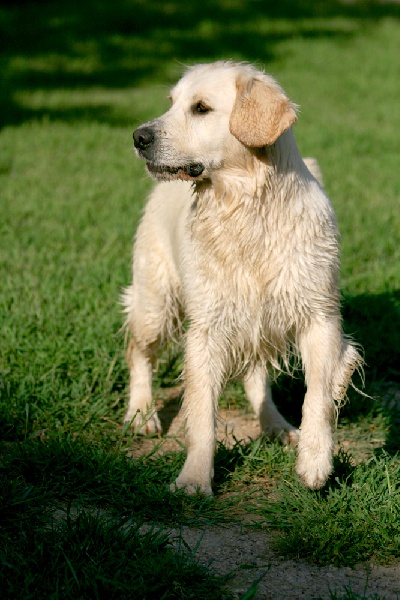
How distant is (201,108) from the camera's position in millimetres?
3990

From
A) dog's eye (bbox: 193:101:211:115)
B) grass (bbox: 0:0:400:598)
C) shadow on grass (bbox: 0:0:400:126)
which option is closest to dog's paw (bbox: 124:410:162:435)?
grass (bbox: 0:0:400:598)

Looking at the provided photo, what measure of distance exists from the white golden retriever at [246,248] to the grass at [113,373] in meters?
0.28

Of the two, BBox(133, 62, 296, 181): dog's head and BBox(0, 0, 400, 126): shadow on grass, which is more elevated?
BBox(0, 0, 400, 126): shadow on grass

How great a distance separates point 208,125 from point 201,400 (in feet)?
4.17

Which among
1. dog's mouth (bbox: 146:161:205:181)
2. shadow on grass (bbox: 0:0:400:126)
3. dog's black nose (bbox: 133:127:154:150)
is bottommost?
dog's mouth (bbox: 146:161:205:181)

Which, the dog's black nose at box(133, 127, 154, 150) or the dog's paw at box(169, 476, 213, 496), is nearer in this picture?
the dog's paw at box(169, 476, 213, 496)

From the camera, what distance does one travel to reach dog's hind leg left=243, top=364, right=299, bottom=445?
186 inches

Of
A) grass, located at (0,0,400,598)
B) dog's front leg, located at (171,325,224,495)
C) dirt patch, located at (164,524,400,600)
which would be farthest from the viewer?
dog's front leg, located at (171,325,224,495)

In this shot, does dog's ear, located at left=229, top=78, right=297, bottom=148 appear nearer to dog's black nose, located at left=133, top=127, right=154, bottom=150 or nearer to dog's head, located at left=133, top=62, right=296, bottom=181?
dog's head, located at left=133, top=62, right=296, bottom=181

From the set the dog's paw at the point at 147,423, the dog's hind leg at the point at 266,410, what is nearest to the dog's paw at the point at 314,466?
the dog's hind leg at the point at 266,410

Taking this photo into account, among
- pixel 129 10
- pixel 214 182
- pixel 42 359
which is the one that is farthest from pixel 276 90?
pixel 129 10

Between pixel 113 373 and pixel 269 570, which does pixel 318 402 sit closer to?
pixel 269 570

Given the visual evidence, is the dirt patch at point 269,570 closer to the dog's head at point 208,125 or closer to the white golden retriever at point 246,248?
the white golden retriever at point 246,248

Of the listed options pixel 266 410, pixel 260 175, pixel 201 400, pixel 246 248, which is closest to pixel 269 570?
pixel 201 400
